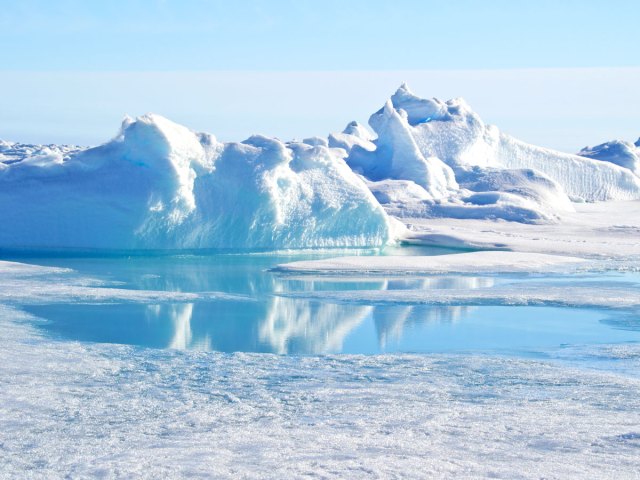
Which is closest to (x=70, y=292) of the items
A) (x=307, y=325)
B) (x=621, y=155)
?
(x=307, y=325)

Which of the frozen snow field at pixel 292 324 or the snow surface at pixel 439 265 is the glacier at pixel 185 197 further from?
the snow surface at pixel 439 265

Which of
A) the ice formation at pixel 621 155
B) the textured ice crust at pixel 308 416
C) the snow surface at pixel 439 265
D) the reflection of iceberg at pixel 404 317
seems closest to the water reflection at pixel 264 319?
the reflection of iceberg at pixel 404 317

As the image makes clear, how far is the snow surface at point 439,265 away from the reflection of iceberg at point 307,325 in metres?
2.74

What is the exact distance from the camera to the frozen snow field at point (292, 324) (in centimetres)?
471

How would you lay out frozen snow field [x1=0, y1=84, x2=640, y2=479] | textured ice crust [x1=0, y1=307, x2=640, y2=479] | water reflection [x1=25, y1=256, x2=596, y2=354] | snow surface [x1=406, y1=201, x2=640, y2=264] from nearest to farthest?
textured ice crust [x1=0, y1=307, x2=640, y2=479] < frozen snow field [x1=0, y1=84, x2=640, y2=479] < water reflection [x1=25, y1=256, x2=596, y2=354] < snow surface [x1=406, y1=201, x2=640, y2=264]

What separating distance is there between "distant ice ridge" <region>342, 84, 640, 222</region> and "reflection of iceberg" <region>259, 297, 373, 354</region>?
41.1 feet

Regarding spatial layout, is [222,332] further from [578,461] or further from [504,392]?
[578,461]

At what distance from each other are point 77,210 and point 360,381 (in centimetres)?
990

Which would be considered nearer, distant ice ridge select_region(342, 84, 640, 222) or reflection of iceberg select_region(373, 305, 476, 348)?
reflection of iceberg select_region(373, 305, 476, 348)

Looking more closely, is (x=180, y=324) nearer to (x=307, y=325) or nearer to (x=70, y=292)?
(x=307, y=325)

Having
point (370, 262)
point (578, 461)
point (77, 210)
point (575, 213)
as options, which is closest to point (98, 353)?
point (578, 461)

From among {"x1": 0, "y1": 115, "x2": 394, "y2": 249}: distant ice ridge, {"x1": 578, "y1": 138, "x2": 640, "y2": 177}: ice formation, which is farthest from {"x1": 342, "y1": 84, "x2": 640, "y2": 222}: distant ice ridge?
{"x1": 0, "y1": 115, "x2": 394, "y2": 249}: distant ice ridge

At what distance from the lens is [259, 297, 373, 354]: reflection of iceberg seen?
773 cm

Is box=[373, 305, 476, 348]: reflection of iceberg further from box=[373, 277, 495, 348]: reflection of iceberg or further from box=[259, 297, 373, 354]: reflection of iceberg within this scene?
box=[259, 297, 373, 354]: reflection of iceberg
